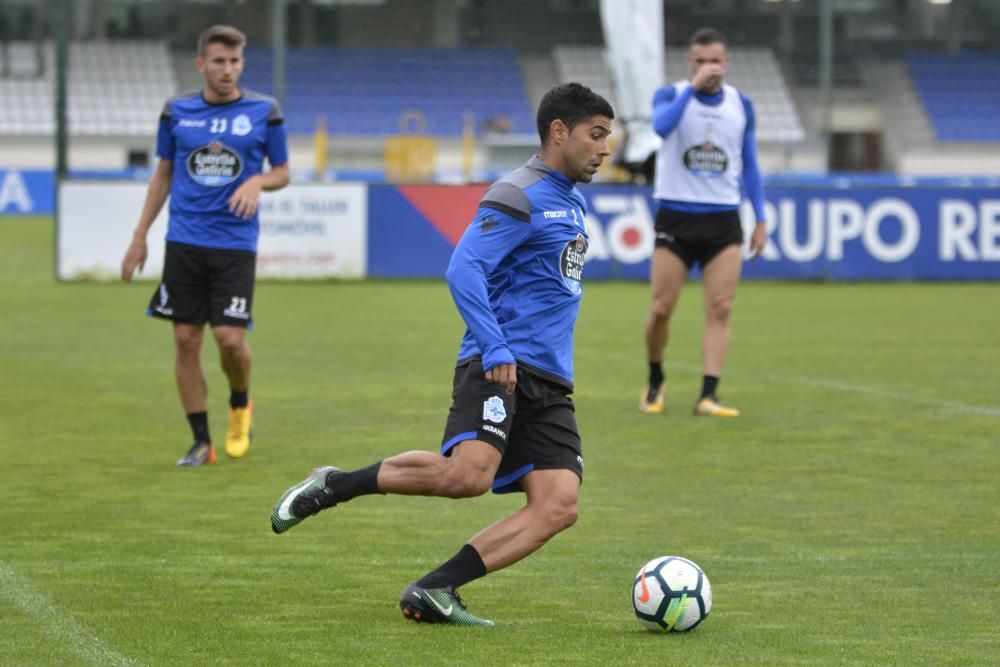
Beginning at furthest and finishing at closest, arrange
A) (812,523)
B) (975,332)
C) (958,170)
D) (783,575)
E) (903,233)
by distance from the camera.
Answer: (958,170) < (903,233) < (975,332) < (812,523) < (783,575)

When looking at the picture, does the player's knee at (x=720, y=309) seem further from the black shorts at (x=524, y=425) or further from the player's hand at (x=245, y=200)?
the black shorts at (x=524, y=425)

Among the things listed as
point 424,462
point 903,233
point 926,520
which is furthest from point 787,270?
point 424,462

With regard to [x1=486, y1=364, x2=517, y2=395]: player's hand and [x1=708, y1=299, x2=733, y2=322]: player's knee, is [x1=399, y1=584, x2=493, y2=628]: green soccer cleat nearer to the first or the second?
[x1=486, y1=364, x2=517, y2=395]: player's hand

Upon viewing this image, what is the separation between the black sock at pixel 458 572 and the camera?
549 centimetres

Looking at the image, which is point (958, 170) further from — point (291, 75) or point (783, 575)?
point (783, 575)

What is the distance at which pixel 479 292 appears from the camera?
541 centimetres

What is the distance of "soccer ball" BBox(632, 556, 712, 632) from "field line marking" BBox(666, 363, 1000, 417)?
6059 millimetres

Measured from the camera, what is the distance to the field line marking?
36.9 ft

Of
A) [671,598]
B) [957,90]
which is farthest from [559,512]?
[957,90]

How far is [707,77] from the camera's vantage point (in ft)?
35.1

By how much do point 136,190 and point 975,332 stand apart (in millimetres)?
10662

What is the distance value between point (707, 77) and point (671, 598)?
5887 mm

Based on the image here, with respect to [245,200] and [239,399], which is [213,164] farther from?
[239,399]

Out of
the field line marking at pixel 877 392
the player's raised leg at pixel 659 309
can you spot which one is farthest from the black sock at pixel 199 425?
the field line marking at pixel 877 392
